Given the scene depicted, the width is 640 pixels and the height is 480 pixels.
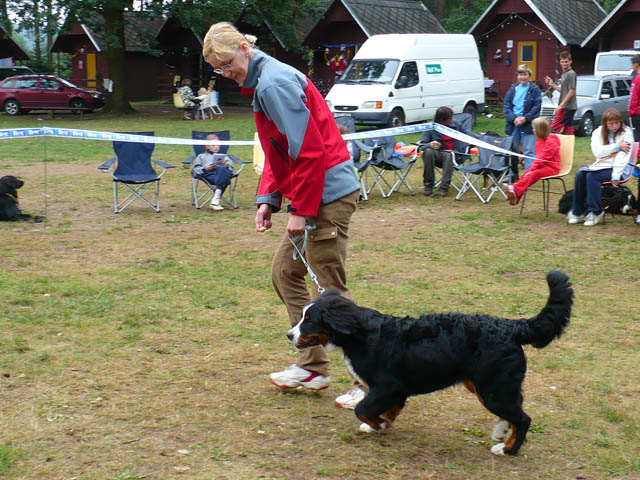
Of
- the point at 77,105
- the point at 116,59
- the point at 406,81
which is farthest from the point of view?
the point at 77,105

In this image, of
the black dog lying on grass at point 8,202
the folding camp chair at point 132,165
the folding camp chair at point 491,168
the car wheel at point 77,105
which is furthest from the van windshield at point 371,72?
the black dog lying on grass at point 8,202

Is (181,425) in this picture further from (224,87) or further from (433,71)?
(224,87)

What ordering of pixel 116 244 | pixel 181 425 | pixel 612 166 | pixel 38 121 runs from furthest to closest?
pixel 38 121
pixel 612 166
pixel 116 244
pixel 181 425

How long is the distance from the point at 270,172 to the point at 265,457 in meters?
1.49

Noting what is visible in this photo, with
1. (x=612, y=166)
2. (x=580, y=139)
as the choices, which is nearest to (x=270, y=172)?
(x=612, y=166)

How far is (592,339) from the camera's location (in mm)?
5102

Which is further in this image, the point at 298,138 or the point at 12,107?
the point at 12,107

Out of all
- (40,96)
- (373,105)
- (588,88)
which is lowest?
(373,105)

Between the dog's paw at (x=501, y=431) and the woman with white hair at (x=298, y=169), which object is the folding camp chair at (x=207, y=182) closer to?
the woman with white hair at (x=298, y=169)

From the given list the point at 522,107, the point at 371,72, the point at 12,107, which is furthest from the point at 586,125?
the point at 12,107

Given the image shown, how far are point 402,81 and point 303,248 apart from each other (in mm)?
16438

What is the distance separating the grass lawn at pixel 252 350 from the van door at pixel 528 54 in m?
24.6

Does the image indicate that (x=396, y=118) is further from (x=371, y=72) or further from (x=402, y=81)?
(x=371, y=72)

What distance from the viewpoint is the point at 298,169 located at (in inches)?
145
